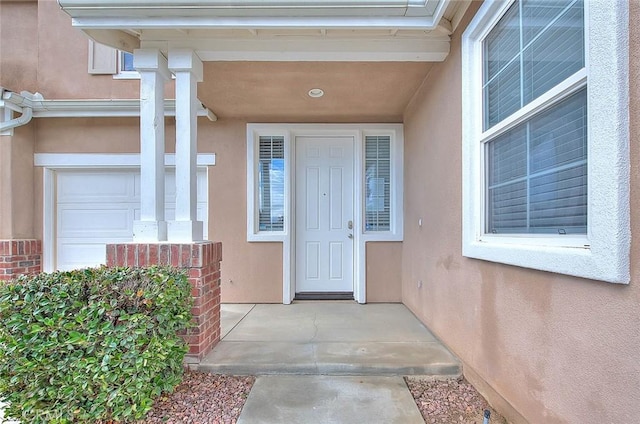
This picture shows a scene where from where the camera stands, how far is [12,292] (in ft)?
→ 6.49

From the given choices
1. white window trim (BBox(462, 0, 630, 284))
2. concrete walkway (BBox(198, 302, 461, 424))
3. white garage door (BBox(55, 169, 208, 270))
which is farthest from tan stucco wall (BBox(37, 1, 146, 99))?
white window trim (BBox(462, 0, 630, 284))

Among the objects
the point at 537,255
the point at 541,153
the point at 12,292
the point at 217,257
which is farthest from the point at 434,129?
the point at 12,292

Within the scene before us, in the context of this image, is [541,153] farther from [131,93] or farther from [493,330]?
[131,93]

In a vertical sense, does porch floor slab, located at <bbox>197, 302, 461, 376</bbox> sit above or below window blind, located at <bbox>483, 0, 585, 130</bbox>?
below

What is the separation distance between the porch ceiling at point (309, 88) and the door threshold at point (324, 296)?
2.52 m

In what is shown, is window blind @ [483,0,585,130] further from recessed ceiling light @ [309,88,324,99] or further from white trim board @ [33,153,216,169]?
white trim board @ [33,153,216,169]

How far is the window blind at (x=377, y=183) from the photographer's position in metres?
4.74

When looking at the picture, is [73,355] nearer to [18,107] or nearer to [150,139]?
[150,139]

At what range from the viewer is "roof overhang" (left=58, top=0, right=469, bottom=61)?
2.50m

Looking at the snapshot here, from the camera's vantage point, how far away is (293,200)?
473 cm

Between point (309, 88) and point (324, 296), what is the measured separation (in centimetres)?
285

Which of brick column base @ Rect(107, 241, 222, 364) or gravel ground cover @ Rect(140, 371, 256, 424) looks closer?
gravel ground cover @ Rect(140, 371, 256, 424)

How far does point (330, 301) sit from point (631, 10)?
13.5 ft

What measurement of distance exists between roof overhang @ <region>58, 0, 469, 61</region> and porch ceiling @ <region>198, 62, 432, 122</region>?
22 cm
